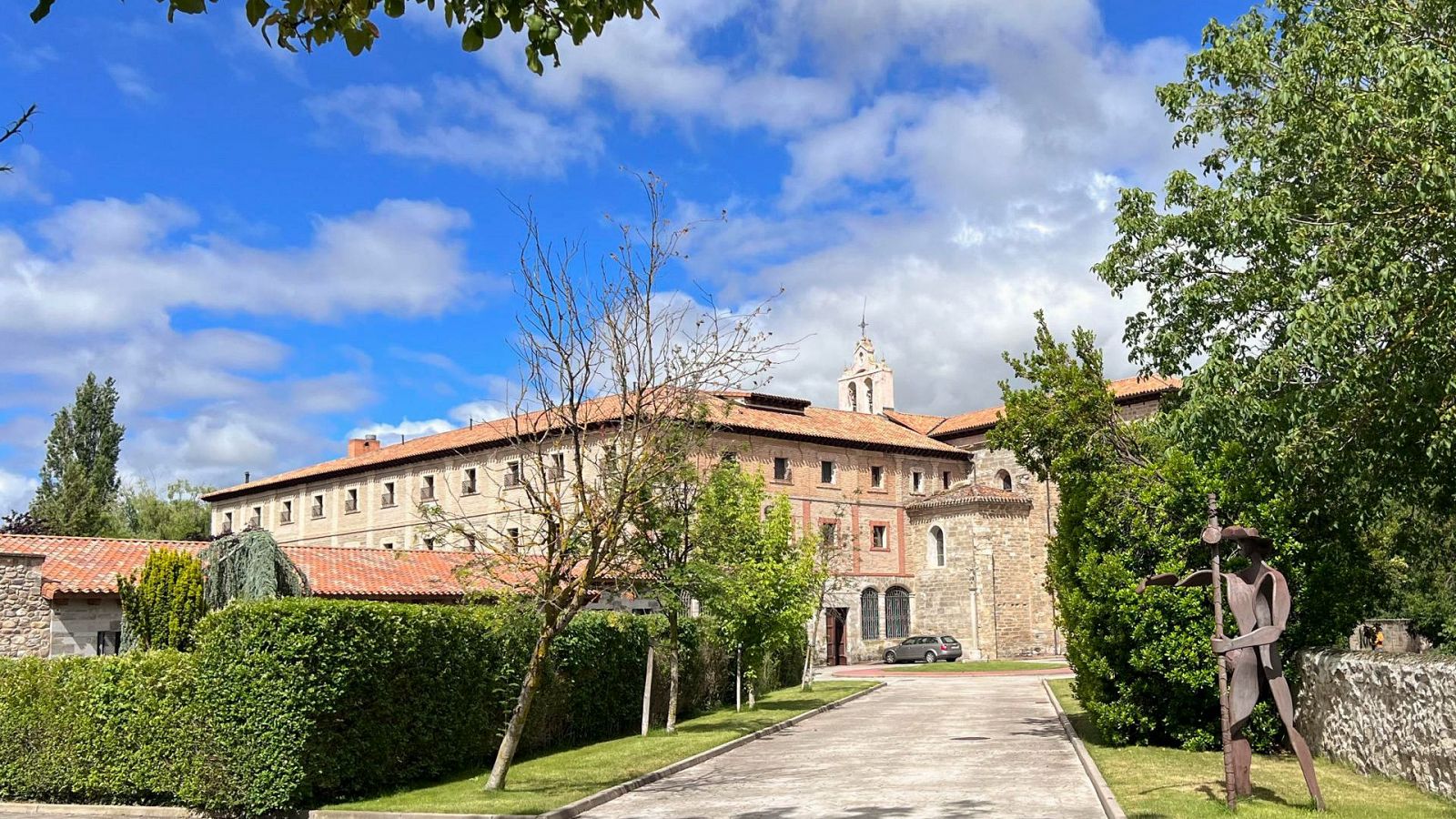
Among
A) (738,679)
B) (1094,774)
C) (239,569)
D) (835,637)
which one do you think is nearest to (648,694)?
(738,679)

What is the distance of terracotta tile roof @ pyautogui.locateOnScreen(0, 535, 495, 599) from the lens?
72.4 ft

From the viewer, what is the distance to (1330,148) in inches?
518

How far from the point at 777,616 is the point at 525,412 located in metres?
11.1

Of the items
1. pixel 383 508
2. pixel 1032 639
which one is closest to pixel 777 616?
pixel 1032 639

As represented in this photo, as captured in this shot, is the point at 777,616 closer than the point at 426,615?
No

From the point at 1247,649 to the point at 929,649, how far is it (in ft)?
123

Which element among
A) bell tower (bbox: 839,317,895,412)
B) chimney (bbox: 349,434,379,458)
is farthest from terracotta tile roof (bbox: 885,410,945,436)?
chimney (bbox: 349,434,379,458)

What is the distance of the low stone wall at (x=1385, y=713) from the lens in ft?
38.1

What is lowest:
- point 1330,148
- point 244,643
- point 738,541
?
point 244,643

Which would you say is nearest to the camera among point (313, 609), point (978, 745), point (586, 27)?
point (586, 27)

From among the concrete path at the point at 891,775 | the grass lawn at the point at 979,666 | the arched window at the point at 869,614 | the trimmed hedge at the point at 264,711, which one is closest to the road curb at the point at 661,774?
the concrete path at the point at 891,775

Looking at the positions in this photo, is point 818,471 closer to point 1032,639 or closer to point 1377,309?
point 1032,639

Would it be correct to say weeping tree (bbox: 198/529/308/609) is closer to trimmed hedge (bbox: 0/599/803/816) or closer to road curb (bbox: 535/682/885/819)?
trimmed hedge (bbox: 0/599/803/816)

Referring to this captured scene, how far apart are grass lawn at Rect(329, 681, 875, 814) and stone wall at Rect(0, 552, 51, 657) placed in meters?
8.61
